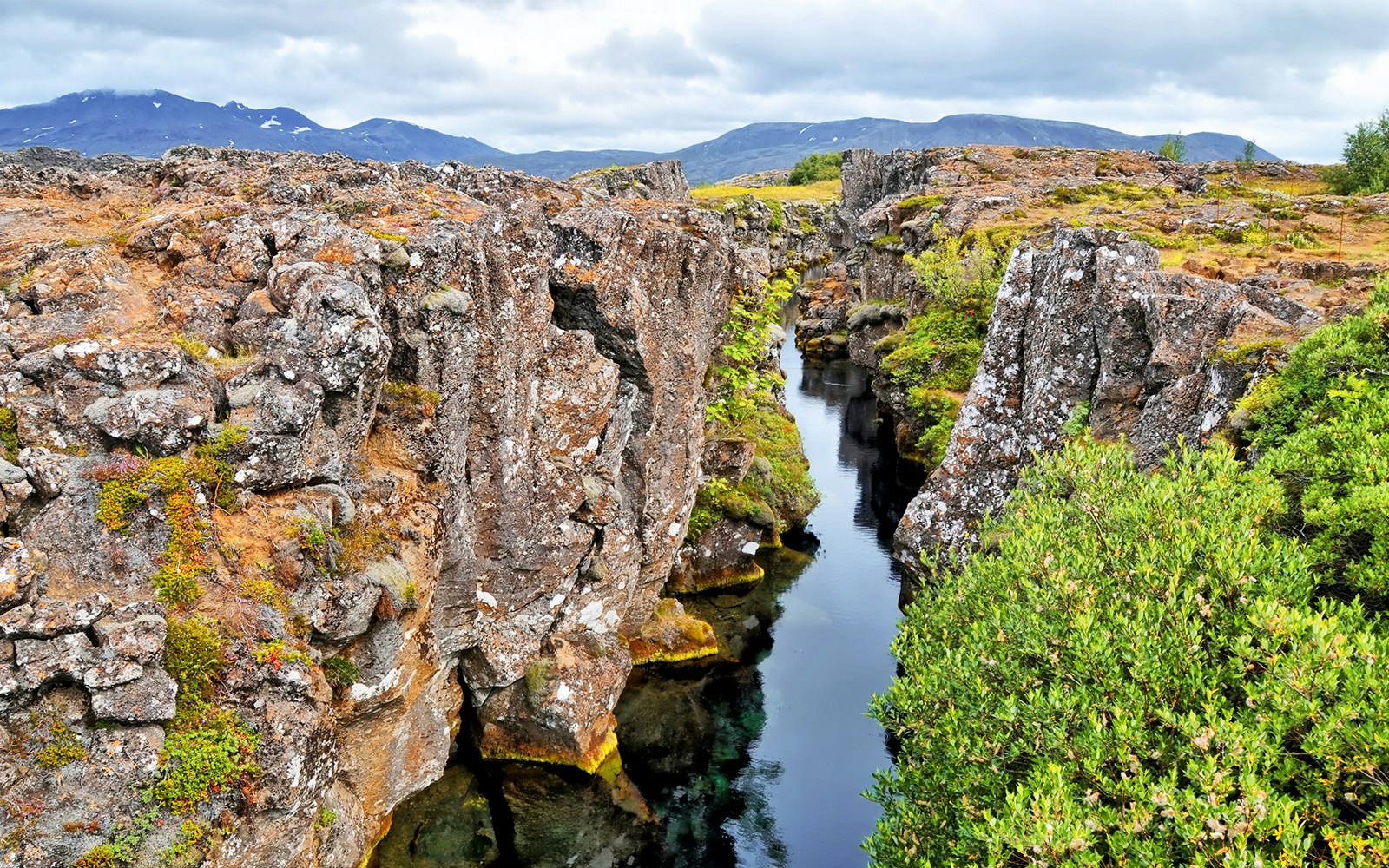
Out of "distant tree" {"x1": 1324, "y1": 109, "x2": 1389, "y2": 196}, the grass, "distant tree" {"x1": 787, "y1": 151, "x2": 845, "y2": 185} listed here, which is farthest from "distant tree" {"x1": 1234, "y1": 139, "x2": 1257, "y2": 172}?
"distant tree" {"x1": 787, "y1": 151, "x2": 845, "y2": 185}

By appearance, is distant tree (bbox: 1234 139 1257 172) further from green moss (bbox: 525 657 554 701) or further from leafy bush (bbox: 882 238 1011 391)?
green moss (bbox: 525 657 554 701)

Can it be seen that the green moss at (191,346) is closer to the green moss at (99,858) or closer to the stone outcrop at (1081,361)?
the green moss at (99,858)

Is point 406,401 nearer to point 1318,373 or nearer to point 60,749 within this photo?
point 60,749

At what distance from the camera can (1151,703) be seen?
11500mm

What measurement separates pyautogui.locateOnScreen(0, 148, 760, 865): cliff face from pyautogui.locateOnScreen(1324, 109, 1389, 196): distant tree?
59.0 metres

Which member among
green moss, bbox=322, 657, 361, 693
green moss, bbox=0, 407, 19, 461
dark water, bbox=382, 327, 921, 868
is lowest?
dark water, bbox=382, 327, 921, 868

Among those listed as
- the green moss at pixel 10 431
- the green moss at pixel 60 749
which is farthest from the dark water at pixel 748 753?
the green moss at pixel 10 431

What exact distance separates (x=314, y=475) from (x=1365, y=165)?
80719 millimetres

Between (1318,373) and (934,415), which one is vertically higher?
(1318,373)

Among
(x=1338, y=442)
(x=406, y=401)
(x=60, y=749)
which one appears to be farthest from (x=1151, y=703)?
(x=406, y=401)

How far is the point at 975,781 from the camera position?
13.0 m

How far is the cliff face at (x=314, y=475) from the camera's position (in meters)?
13.2

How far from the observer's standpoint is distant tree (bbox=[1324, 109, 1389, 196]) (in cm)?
6065

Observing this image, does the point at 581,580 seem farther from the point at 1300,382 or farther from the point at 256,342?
the point at 1300,382
